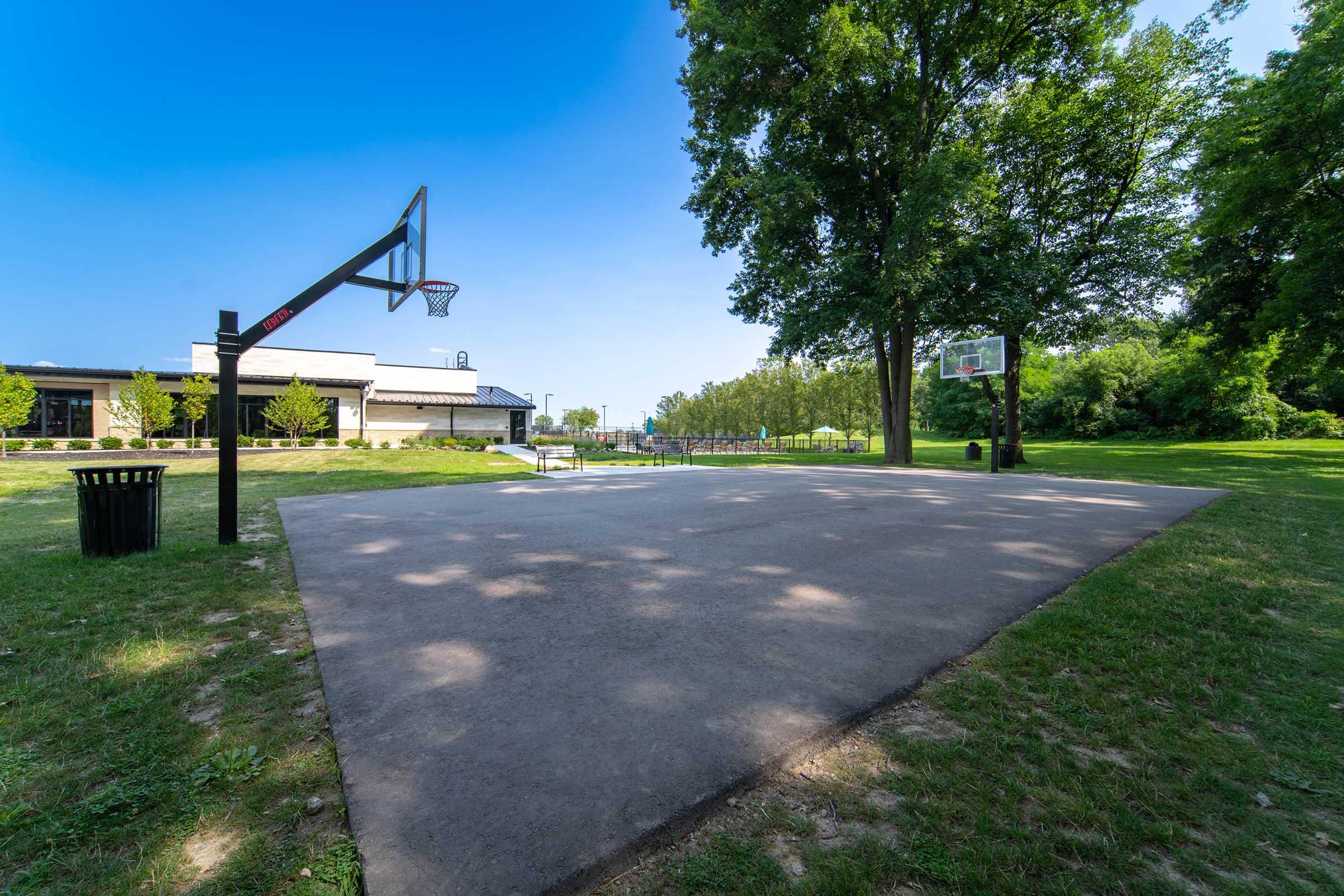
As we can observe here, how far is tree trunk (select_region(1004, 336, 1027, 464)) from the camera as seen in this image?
20.6 metres

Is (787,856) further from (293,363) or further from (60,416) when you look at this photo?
(293,363)

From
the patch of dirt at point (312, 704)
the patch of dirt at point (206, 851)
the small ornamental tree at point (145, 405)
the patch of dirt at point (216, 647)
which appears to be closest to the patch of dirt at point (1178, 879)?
the patch of dirt at point (206, 851)

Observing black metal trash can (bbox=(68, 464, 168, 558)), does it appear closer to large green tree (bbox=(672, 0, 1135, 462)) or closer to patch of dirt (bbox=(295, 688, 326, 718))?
patch of dirt (bbox=(295, 688, 326, 718))

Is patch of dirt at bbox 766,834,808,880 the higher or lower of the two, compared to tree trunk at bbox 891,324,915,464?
lower

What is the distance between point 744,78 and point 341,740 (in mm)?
23001

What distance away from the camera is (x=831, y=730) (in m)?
2.46

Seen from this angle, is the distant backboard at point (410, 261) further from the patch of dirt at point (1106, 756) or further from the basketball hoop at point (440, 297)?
the patch of dirt at point (1106, 756)

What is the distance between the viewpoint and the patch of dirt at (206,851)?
1.65 meters

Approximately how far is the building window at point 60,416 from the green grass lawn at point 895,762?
29201mm

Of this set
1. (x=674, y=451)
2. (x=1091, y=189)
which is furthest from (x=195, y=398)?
(x=1091, y=189)

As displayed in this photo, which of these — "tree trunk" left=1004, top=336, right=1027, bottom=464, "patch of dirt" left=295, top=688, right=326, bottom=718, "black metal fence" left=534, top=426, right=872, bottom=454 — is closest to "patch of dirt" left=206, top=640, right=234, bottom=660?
"patch of dirt" left=295, top=688, right=326, bottom=718

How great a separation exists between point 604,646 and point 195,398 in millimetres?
30460

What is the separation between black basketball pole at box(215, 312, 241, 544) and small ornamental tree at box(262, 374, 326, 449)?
23700mm

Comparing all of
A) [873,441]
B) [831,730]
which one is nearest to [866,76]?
[831,730]
